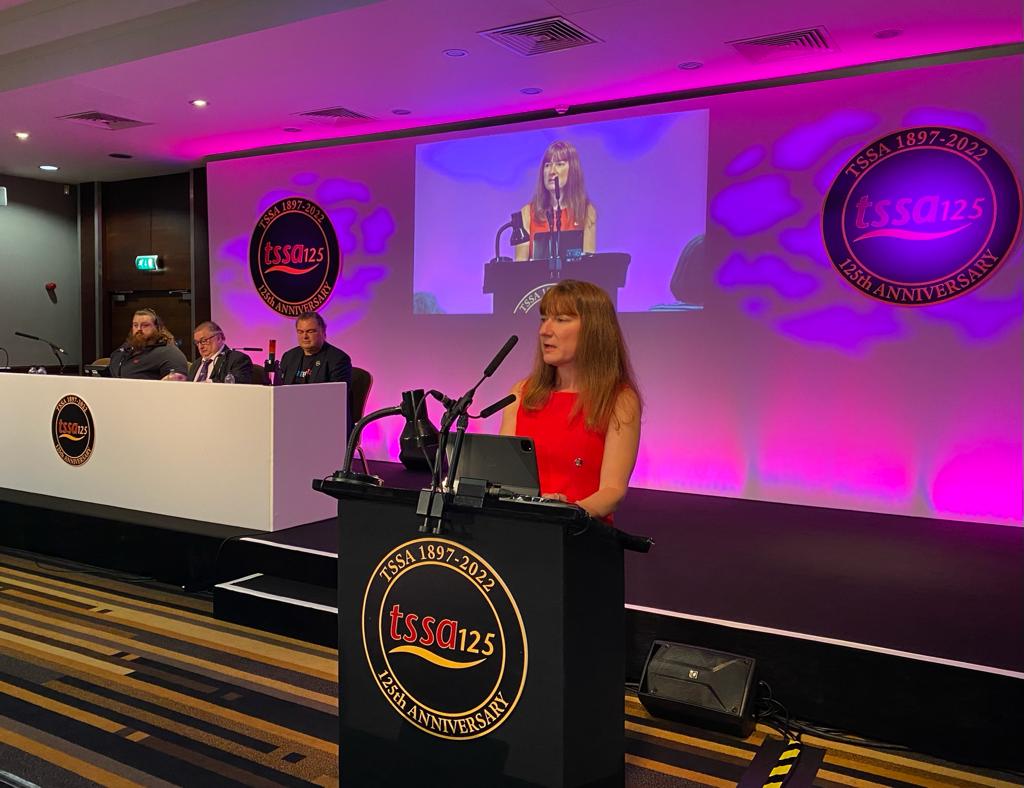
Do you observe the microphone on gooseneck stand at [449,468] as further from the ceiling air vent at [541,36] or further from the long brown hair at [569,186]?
the long brown hair at [569,186]

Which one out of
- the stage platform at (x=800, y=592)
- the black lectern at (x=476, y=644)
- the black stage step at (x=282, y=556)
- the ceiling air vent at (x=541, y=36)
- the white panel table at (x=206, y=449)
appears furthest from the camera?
the ceiling air vent at (x=541, y=36)

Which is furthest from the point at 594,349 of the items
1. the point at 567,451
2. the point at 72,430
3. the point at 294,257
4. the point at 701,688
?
the point at 294,257

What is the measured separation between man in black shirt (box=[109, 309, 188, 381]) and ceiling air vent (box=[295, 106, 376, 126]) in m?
2.16

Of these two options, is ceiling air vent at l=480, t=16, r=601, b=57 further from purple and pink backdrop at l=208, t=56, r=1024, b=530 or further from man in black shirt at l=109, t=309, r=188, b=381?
man in black shirt at l=109, t=309, r=188, b=381

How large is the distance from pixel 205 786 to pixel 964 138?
498cm

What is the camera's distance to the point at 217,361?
214 inches

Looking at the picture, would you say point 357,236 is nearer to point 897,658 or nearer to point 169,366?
point 169,366

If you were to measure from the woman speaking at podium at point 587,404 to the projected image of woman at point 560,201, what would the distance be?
3981 mm

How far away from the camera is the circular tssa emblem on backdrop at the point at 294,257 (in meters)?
7.73

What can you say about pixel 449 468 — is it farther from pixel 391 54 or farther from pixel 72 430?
pixel 391 54

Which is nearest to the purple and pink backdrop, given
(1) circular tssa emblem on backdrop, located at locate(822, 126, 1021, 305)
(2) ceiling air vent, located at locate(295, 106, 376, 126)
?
(1) circular tssa emblem on backdrop, located at locate(822, 126, 1021, 305)

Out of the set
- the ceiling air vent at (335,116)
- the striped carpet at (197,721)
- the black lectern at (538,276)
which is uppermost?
the ceiling air vent at (335,116)

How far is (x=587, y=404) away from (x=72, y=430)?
11.9ft

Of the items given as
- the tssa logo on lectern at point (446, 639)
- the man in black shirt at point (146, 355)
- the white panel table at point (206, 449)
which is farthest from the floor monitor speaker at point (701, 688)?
the man in black shirt at point (146, 355)
